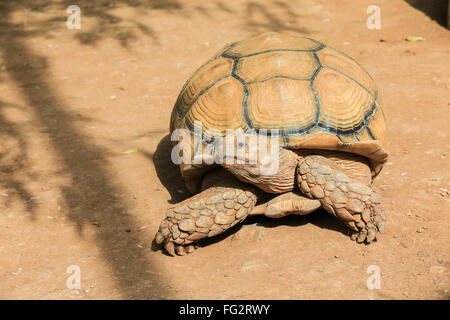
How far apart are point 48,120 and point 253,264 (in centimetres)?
295

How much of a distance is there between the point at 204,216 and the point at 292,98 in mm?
848

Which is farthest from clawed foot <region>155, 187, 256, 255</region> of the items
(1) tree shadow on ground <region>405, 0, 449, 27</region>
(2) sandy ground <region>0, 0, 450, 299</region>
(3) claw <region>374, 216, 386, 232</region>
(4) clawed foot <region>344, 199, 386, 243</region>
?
(1) tree shadow on ground <region>405, 0, 449, 27</region>

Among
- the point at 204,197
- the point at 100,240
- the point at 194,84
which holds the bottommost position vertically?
the point at 100,240

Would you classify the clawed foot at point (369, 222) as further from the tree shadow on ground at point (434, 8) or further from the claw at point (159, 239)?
the tree shadow on ground at point (434, 8)

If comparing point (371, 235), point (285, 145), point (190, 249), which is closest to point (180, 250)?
point (190, 249)

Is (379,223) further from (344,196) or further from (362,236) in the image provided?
(344,196)

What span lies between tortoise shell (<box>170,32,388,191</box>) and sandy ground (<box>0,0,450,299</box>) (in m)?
0.52

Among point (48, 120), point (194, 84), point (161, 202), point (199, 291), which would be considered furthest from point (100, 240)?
point (48, 120)

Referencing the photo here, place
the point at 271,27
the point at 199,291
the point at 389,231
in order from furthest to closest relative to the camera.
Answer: the point at 271,27, the point at 389,231, the point at 199,291

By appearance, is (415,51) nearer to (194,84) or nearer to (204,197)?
(194,84)

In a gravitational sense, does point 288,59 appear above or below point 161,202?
above

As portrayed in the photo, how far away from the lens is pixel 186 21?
726 cm

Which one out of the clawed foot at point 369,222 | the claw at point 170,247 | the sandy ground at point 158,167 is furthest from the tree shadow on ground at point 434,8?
the claw at point 170,247

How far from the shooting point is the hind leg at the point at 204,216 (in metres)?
2.99
